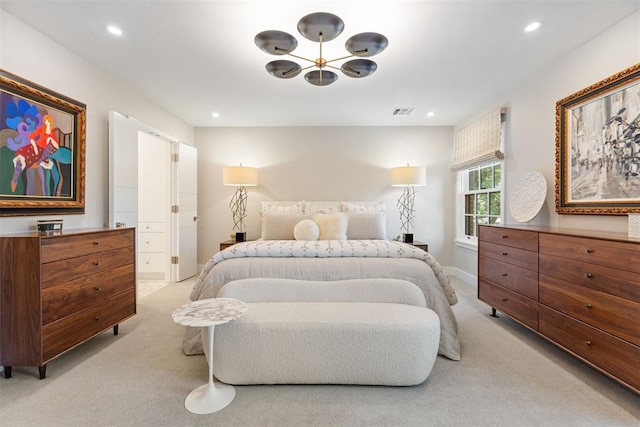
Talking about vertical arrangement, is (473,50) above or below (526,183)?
above

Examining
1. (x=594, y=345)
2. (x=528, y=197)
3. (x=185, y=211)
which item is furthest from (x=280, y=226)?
(x=594, y=345)

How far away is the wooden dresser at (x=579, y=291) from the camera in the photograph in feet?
5.22

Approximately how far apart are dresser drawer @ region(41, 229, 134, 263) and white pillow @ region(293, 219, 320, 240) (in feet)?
5.31

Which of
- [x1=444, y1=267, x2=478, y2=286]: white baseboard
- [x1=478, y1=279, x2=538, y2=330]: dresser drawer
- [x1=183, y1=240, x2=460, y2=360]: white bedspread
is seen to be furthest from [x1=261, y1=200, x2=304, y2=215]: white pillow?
[x1=444, y1=267, x2=478, y2=286]: white baseboard

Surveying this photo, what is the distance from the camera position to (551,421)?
152 cm

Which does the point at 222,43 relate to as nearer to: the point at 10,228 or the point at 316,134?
the point at 10,228

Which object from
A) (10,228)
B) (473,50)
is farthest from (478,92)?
(10,228)

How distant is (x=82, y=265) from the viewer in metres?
2.12

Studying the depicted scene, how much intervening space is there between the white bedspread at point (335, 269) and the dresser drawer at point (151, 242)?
244 centimetres

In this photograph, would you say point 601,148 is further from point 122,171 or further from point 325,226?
point 122,171

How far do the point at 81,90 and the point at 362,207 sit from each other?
3412mm

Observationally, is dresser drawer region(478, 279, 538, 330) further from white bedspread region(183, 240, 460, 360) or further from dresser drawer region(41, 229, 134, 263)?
dresser drawer region(41, 229, 134, 263)

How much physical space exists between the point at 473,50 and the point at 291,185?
3.04 m

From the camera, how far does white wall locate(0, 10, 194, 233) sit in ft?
6.82
